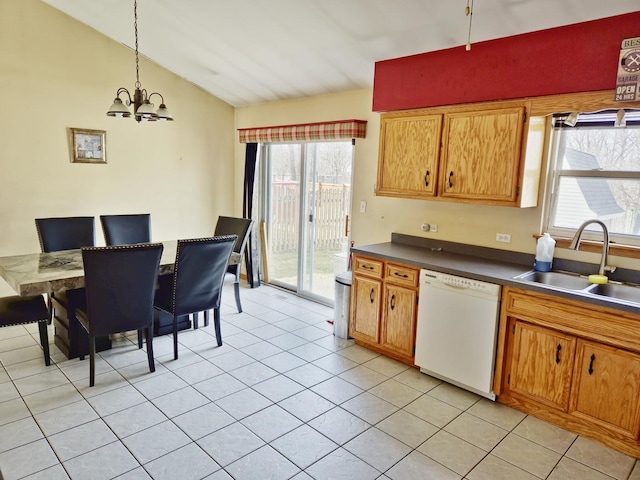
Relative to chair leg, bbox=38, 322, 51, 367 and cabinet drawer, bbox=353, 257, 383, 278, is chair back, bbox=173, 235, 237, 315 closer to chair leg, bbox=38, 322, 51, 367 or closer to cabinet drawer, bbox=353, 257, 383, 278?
chair leg, bbox=38, 322, 51, 367

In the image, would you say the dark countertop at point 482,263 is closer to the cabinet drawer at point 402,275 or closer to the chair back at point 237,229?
the cabinet drawer at point 402,275

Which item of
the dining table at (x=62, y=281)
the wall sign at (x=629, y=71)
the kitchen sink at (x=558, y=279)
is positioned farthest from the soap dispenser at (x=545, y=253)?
the dining table at (x=62, y=281)

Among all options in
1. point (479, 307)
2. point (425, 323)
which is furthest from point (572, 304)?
point (425, 323)

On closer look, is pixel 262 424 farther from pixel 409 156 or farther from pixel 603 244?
pixel 603 244

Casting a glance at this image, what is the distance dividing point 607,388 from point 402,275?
56.9 inches

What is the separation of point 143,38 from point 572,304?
4.40 m

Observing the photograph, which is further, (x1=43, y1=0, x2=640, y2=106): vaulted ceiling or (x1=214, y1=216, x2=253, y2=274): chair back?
(x1=214, y1=216, x2=253, y2=274): chair back

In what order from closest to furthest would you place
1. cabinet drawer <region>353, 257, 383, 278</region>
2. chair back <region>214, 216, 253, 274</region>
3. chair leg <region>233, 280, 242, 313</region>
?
cabinet drawer <region>353, 257, 383, 278</region>
chair back <region>214, 216, 253, 274</region>
chair leg <region>233, 280, 242, 313</region>

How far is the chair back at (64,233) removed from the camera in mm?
3781

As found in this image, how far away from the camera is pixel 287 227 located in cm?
537

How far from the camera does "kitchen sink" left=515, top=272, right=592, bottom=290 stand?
2.77 metres

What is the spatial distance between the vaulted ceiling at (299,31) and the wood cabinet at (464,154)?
508 mm

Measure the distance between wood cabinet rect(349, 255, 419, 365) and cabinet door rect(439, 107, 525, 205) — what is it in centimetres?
74

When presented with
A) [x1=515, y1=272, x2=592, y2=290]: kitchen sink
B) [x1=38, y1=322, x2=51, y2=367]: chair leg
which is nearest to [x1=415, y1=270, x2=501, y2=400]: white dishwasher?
[x1=515, y1=272, x2=592, y2=290]: kitchen sink
